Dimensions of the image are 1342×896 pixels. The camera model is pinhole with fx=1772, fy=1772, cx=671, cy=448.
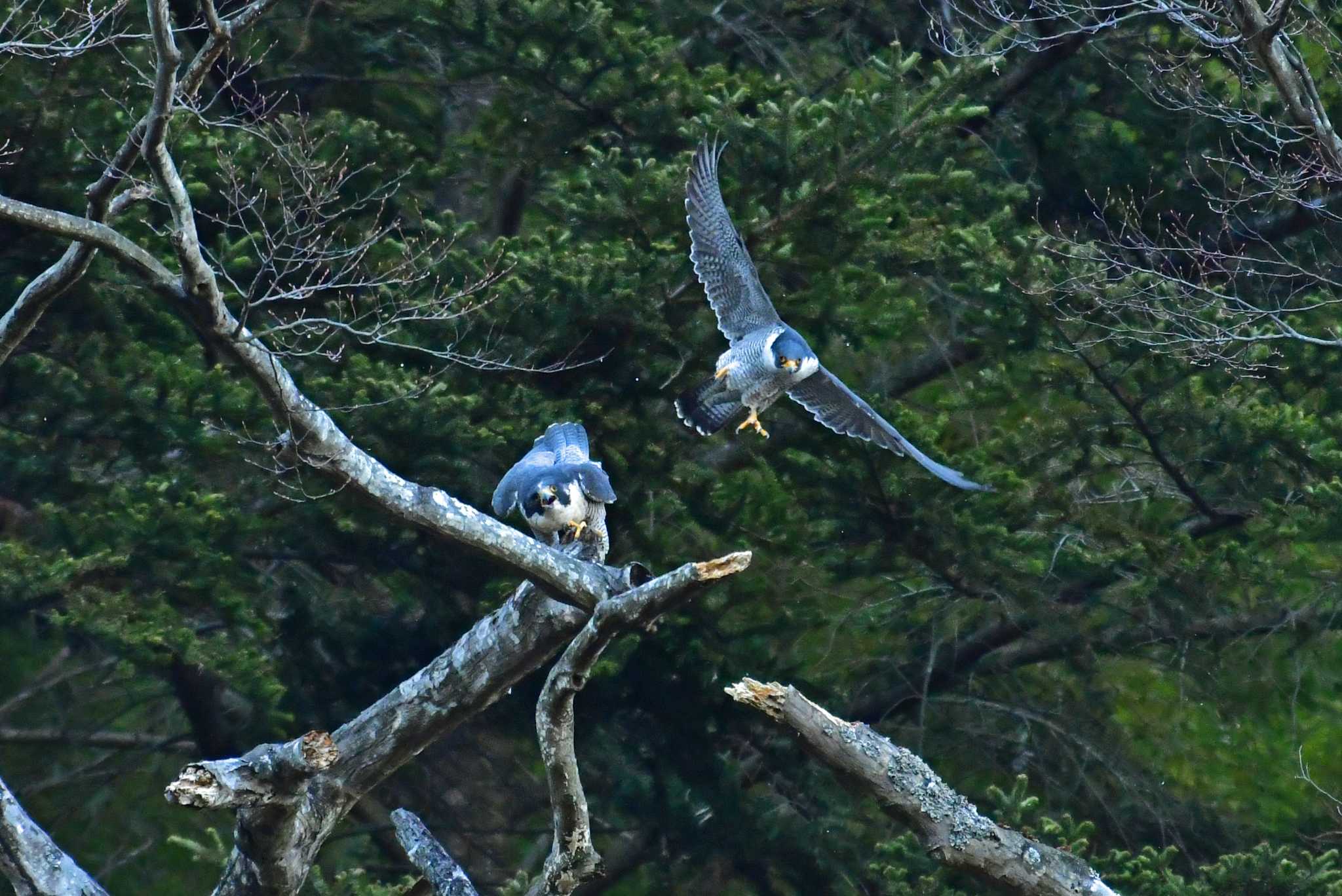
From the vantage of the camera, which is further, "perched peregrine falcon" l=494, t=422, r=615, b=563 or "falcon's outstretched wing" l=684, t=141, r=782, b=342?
"falcon's outstretched wing" l=684, t=141, r=782, b=342

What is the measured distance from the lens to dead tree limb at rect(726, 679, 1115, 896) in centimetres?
493

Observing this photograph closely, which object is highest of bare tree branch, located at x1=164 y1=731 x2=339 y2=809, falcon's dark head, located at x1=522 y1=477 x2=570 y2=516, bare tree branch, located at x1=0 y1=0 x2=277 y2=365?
A: bare tree branch, located at x1=0 y1=0 x2=277 y2=365

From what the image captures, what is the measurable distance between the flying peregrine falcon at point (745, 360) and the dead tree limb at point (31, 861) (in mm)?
3238

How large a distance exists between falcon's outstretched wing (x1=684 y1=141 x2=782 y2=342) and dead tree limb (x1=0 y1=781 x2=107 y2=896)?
3.46m

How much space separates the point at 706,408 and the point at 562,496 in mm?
1853

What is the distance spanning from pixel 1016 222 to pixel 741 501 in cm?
227

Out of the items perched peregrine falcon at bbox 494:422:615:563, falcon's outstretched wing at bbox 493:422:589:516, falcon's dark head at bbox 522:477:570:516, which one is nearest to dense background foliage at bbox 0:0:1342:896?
falcon's outstretched wing at bbox 493:422:589:516

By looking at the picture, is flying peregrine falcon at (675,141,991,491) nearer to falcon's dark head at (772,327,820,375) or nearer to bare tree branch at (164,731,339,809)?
falcon's dark head at (772,327,820,375)

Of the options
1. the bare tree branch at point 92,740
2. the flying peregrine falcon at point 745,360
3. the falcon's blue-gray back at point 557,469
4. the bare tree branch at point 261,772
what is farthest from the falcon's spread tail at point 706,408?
the bare tree branch at point 92,740

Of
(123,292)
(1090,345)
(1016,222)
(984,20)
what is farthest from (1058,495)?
(123,292)

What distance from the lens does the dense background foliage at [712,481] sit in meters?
7.62

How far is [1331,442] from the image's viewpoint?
771 cm

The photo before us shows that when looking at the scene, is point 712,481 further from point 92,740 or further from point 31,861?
point 92,740

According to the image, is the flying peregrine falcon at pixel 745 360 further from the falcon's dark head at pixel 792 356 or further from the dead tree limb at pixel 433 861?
the dead tree limb at pixel 433 861
